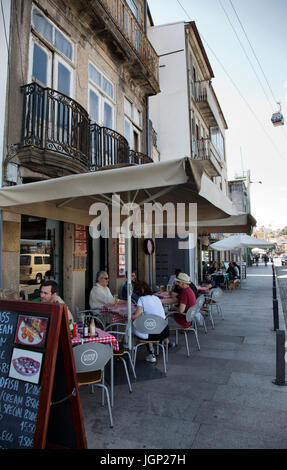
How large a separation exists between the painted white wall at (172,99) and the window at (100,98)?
7.26 metres

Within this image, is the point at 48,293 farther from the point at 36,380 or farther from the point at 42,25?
the point at 42,25

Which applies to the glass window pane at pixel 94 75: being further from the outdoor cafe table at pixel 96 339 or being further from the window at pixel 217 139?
the window at pixel 217 139

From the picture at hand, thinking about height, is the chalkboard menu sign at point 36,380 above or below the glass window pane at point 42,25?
below

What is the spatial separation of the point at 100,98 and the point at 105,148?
199cm

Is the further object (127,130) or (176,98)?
(176,98)

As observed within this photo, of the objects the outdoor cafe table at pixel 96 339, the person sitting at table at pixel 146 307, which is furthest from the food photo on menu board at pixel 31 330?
the person sitting at table at pixel 146 307

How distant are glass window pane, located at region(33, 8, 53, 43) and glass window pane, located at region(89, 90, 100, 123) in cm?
211

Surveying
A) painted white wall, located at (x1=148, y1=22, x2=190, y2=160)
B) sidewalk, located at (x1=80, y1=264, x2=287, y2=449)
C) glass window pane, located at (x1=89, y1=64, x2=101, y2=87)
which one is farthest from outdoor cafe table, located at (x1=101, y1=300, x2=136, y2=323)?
painted white wall, located at (x1=148, y1=22, x2=190, y2=160)

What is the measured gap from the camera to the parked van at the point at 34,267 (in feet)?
22.0

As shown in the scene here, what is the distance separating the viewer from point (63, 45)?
26.1 ft

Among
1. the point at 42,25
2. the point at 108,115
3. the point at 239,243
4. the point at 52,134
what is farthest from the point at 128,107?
the point at 239,243

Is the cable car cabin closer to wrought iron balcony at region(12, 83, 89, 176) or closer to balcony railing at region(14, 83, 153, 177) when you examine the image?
balcony railing at region(14, 83, 153, 177)
